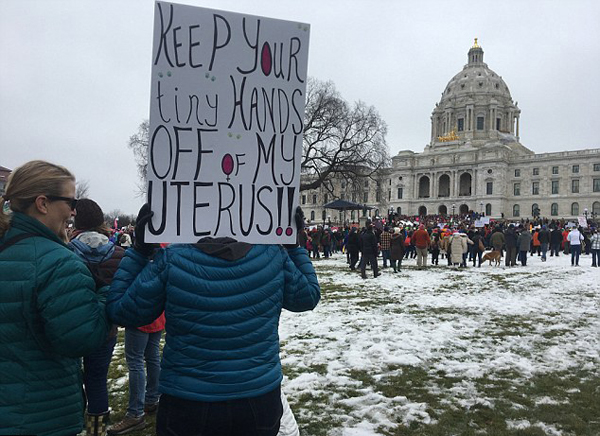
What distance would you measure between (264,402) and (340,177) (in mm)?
27393

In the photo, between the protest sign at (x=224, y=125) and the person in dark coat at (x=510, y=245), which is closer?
the protest sign at (x=224, y=125)

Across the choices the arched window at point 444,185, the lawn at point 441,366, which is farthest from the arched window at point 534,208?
the lawn at point 441,366

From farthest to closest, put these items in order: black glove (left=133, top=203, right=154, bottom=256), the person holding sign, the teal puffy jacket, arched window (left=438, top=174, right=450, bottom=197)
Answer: arched window (left=438, top=174, right=450, bottom=197) < black glove (left=133, top=203, right=154, bottom=256) < the person holding sign < the teal puffy jacket

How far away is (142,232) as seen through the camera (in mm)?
1906

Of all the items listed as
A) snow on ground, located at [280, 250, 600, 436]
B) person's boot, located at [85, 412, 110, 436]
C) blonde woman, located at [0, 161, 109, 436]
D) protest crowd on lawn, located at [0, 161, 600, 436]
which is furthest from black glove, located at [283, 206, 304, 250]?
snow on ground, located at [280, 250, 600, 436]

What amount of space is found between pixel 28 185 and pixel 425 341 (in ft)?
18.4

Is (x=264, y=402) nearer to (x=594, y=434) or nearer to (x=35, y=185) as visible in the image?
(x=35, y=185)

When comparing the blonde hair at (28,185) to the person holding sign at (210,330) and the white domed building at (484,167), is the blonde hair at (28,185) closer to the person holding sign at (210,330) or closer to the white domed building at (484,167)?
the person holding sign at (210,330)

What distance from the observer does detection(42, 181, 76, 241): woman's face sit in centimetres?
176

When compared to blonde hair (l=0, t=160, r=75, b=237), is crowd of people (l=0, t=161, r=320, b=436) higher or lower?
lower

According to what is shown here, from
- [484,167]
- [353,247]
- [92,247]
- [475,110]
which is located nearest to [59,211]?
[92,247]

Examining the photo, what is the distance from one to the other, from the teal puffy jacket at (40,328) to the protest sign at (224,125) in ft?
1.27

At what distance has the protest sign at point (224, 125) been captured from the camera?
194 cm

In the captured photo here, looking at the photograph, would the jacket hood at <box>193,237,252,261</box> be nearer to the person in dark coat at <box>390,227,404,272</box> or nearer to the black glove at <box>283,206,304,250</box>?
the black glove at <box>283,206,304,250</box>
